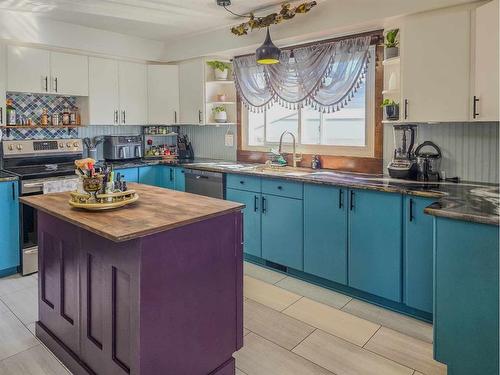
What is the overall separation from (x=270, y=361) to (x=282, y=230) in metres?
1.36

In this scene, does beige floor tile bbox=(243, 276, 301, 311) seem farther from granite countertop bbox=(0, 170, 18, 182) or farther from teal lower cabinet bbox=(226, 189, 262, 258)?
granite countertop bbox=(0, 170, 18, 182)

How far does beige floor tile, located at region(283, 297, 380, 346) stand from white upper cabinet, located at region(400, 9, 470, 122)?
1500mm

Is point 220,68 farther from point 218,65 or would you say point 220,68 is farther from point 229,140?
point 229,140

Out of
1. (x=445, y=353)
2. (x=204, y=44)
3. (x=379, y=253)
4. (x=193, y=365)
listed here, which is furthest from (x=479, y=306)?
(x=204, y=44)

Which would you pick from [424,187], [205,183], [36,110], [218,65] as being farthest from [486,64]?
[36,110]

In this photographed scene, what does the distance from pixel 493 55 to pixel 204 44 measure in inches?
116

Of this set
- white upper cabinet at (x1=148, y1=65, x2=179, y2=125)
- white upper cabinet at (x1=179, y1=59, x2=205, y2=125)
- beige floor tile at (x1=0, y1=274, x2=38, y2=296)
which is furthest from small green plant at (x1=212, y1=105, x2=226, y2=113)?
beige floor tile at (x1=0, y1=274, x2=38, y2=296)

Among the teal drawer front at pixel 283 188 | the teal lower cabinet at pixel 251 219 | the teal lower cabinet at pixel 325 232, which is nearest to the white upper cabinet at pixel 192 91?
the teal lower cabinet at pixel 251 219

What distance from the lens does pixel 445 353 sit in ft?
6.70

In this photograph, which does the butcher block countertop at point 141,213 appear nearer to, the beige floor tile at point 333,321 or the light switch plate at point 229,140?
the beige floor tile at point 333,321

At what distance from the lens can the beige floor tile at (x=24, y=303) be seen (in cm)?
282

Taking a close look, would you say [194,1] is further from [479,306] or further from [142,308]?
[479,306]

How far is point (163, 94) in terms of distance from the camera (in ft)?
15.7

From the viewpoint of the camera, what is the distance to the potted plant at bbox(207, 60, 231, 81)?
14.6 ft
